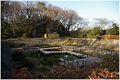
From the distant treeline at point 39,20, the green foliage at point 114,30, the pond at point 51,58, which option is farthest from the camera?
the green foliage at point 114,30

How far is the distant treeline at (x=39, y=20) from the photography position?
523cm

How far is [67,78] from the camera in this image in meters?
4.61

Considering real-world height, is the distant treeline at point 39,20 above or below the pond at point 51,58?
above

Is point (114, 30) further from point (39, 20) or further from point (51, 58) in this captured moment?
point (39, 20)

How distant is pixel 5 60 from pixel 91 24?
120 inches

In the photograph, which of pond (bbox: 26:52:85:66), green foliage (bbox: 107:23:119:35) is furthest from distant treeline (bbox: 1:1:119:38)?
pond (bbox: 26:52:85:66)

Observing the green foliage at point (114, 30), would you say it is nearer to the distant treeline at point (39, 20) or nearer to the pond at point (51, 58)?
the distant treeline at point (39, 20)

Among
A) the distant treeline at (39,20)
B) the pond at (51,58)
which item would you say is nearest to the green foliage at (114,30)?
the distant treeline at (39,20)

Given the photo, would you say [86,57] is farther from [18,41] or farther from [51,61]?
[18,41]

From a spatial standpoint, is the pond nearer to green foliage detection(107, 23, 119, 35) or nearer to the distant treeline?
the distant treeline

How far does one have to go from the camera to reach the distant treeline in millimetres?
5226

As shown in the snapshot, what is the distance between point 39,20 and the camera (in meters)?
5.70

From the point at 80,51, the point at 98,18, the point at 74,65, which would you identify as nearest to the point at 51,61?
the point at 74,65

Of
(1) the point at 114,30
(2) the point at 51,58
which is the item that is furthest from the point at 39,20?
(1) the point at 114,30
